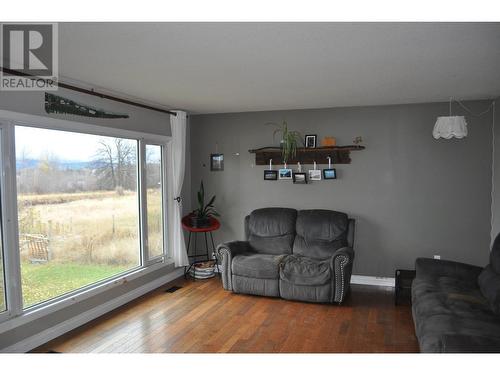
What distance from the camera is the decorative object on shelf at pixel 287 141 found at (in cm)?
535

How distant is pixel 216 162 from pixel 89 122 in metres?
2.31

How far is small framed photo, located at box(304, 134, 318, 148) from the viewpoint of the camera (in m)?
5.34

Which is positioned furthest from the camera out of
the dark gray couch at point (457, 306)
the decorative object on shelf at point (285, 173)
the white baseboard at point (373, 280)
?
the decorative object on shelf at point (285, 173)

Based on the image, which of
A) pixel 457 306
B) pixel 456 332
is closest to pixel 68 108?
pixel 456 332

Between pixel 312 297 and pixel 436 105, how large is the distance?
2930mm

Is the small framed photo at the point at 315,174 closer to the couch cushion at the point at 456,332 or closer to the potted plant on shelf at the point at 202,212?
the potted plant on shelf at the point at 202,212

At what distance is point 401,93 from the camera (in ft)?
13.9

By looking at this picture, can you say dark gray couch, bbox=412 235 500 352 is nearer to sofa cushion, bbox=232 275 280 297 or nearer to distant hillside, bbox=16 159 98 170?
sofa cushion, bbox=232 275 280 297

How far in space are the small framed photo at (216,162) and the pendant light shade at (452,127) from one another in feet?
10.0

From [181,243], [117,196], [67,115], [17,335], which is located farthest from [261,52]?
[181,243]

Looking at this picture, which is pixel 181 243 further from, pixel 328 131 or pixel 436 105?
pixel 436 105

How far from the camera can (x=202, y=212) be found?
5.53 metres

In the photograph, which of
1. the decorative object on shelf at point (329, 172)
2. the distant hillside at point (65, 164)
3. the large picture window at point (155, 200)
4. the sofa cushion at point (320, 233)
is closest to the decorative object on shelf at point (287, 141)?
the decorative object on shelf at point (329, 172)

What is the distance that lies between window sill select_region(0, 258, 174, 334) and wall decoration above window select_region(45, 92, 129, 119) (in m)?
1.81
